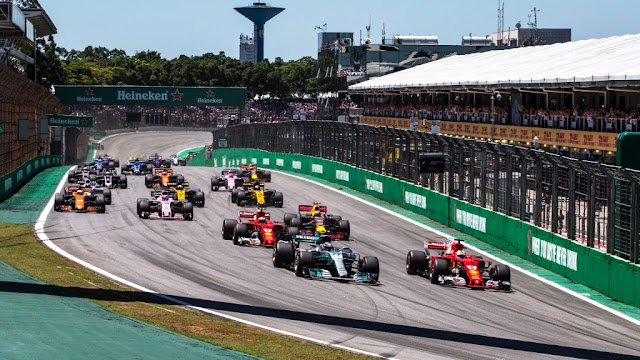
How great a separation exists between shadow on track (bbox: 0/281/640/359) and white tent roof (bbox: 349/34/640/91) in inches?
993

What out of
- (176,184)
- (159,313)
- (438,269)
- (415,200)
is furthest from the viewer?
(176,184)

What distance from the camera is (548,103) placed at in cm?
5209

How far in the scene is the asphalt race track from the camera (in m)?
15.4

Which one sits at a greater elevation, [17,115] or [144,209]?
[17,115]

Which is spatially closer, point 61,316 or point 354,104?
point 61,316

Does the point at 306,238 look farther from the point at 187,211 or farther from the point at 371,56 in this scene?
the point at 371,56

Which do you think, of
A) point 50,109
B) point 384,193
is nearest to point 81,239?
point 384,193

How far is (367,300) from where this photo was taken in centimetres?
1888

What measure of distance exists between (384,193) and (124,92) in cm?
5005

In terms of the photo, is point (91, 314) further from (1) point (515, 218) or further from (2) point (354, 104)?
(2) point (354, 104)

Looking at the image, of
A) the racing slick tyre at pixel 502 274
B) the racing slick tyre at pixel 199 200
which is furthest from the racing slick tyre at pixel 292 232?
the racing slick tyre at pixel 199 200

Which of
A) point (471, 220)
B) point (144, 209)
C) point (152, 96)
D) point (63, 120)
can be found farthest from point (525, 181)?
point (152, 96)

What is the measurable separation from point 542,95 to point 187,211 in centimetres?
2798

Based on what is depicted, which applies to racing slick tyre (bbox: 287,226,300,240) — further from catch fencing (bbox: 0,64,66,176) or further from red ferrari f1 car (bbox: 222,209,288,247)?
catch fencing (bbox: 0,64,66,176)
